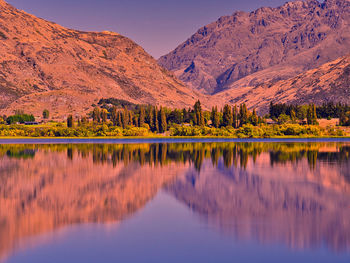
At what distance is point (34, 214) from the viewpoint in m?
33.1

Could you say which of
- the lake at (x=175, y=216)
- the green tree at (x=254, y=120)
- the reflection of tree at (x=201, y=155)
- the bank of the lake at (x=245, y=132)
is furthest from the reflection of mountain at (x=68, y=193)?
the green tree at (x=254, y=120)

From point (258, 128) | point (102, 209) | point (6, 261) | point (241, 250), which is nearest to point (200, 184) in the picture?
point (102, 209)

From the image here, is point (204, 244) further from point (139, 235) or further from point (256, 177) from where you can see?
point (256, 177)

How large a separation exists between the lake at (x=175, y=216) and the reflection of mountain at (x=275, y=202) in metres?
0.08

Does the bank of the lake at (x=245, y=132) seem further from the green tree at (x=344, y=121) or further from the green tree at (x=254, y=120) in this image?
the green tree at (x=344, y=121)

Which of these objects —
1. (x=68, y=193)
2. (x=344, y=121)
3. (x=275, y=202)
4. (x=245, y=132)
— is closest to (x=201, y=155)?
(x=68, y=193)

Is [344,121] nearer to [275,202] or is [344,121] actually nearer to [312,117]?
[312,117]

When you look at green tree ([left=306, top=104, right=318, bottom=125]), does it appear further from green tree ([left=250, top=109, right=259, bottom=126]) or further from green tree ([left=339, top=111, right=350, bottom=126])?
green tree ([left=250, top=109, right=259, bottom=126])

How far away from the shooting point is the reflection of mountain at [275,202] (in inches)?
1085

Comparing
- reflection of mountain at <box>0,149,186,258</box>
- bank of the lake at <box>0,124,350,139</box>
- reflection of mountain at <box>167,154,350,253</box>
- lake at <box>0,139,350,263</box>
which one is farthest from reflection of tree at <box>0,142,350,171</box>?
bank of the lake at <box>0,124,350,139</box>

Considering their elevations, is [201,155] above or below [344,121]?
below

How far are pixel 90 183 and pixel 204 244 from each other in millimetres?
24510

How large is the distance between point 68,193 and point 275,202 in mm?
19057

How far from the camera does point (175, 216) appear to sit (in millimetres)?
33031
